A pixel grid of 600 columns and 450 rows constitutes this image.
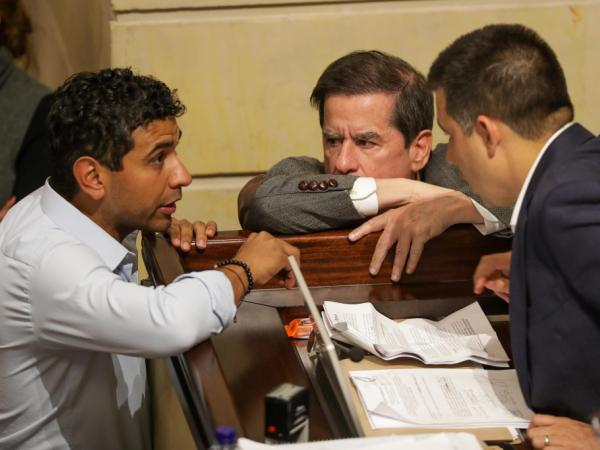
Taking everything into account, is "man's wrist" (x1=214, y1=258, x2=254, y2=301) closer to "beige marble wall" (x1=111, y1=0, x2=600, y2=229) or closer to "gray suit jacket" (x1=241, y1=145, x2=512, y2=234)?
"gray suit jacket" (x1=241, y1=145, x2=512, y2=234)

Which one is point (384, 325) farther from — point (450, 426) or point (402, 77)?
point (402, 77)

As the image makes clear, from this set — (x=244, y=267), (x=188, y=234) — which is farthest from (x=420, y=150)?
(x=244, y=267)

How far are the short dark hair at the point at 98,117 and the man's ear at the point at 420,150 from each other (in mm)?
738

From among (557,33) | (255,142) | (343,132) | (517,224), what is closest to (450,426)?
(517,224)

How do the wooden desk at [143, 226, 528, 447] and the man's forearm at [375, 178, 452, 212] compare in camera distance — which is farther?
the man's forearm at [375, 178, 452, 212]

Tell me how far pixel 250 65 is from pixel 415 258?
1.66m

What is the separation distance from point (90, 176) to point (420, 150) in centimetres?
92

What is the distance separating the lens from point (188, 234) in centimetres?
189

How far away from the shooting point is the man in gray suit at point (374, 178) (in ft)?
6.08

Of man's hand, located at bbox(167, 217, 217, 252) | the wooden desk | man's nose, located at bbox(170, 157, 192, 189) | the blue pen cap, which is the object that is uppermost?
man's nose, located at bbox(170, 157, 192, 189)

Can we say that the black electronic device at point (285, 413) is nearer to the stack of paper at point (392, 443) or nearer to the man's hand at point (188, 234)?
the stack of paper at point (392, 443)

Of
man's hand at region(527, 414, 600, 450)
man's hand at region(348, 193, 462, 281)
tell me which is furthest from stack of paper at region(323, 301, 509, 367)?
man's hand at region(527, 414, 600, 450)

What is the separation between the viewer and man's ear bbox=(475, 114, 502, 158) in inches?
57.0

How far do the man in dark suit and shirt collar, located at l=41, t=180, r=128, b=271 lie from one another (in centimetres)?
68
